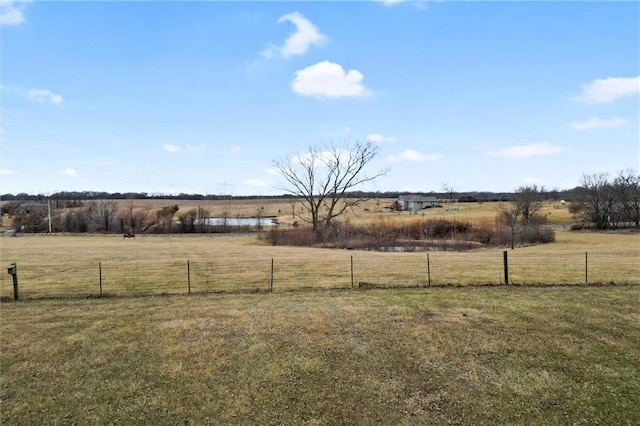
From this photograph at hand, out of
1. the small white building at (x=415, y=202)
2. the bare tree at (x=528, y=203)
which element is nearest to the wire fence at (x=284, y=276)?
the bare tree at (x=528, y=203)

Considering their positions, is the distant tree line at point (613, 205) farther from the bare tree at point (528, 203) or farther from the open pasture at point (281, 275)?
the open pasture at point (281, 275)

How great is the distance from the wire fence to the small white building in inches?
3316

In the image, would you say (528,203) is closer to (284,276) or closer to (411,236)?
(411,236)

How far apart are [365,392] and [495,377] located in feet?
7.51

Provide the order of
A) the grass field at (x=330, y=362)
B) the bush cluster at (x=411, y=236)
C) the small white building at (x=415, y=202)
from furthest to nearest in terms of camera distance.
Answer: the small white building at (x=415, y=202)
the bush cluster at (x=411, y=236)
the grass field at (x=330, y=362)

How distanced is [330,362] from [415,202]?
10168cm

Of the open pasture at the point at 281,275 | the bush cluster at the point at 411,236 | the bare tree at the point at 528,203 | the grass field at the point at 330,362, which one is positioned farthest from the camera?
the bare tree at the point at 528,203

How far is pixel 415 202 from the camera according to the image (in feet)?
352

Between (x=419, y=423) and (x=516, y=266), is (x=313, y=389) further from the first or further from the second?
(x=516, y=266)

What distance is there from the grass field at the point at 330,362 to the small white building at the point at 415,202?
94.4 metres

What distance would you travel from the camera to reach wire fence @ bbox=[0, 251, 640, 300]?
50.3ft

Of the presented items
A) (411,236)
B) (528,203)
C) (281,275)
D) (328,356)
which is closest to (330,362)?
(328,356)

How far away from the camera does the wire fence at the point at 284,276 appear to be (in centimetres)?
1534

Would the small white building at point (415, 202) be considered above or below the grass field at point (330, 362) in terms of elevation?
above
